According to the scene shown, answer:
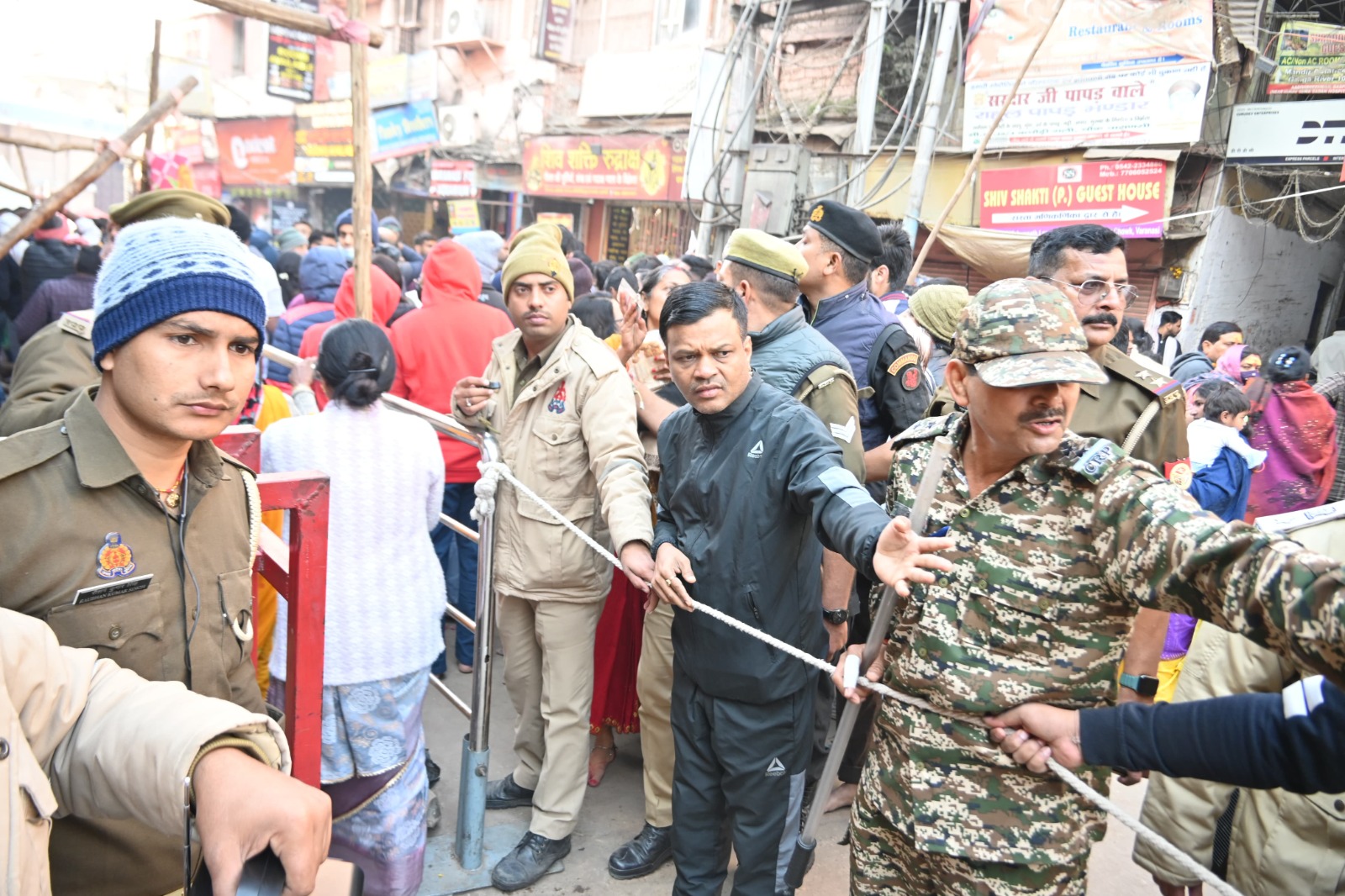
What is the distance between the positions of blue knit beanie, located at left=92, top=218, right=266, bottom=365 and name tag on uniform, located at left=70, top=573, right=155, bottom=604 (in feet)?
1.40

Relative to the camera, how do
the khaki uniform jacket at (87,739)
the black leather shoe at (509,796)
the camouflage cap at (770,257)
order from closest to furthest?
the khaki uniform jacket at (87,739) < the camouflage cap at (770,257) < the black leather shoe at (509,796)

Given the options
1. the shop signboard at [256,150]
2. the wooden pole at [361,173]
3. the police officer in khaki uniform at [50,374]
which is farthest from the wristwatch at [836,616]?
the shop signboard at [256,150]

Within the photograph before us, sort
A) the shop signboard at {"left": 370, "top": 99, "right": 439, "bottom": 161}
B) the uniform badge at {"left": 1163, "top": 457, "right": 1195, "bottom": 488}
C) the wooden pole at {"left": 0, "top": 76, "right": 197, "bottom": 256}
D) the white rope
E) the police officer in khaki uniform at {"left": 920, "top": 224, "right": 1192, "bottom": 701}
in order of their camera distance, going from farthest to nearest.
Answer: the shop signboard at {"left": 370, "top": 99, "right": 439, "bottom": 161}, the wooden pole at {"left": 0, "top": 76, "right": 197, "bottom": 256}, the uniform badge at {"left": 1163, "top": 457, "right": 1195, "bottom": 488}, the police officer in khaki uniform at {"left": 920, "top": 224, "right": 1192, "bottom": 701}, the white rope

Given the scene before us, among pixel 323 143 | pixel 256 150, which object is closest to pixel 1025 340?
pixel 323 143

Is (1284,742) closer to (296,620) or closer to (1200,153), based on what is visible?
(296,620)

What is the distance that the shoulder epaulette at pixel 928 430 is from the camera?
2076mm

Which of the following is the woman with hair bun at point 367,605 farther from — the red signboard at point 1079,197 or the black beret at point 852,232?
the red signboard at point 1079,197

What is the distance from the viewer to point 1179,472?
2602 mm

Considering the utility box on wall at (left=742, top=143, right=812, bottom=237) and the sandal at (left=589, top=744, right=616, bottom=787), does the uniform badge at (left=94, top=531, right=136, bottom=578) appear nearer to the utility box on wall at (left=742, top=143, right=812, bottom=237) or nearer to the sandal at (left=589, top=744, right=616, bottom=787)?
the sandal at (left=589, top=744, right=616, bottom=787)

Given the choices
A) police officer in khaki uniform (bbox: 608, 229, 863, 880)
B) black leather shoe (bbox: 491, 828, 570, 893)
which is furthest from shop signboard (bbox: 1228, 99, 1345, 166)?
black leather shoe (bbox: 491, 828, 570, 893)

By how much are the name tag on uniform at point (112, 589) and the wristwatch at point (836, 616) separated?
2.00 meters

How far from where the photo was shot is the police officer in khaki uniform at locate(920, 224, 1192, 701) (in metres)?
2.42

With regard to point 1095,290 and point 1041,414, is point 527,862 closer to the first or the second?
point 1041,414

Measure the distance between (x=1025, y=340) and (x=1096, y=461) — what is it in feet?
0.92
